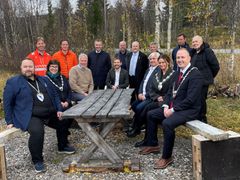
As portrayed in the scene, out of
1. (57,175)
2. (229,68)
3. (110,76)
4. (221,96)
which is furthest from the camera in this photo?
(229,68)

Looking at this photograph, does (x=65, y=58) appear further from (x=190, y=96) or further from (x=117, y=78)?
(x=190, y=96)

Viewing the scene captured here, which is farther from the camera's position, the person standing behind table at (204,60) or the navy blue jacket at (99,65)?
the navy blue jacket at (99,65)

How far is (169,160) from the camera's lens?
4469mm

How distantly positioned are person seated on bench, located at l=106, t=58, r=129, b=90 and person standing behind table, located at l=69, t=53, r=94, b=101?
415 mm

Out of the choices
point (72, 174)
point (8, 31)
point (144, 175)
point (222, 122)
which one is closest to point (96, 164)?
point (72, 174)

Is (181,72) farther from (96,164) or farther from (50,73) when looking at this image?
(50,73)

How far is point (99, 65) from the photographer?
22.7ft

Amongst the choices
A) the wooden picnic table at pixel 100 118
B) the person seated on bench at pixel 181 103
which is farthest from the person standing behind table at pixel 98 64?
the person seated on bench at pixel 181 103

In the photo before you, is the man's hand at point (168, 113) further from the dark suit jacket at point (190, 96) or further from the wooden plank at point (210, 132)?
the wooden plank at point (210, 132)

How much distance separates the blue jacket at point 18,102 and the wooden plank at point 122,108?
129cm

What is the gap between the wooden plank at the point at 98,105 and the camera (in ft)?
13.3

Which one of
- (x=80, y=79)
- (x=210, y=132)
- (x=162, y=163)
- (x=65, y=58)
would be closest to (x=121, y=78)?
(x=80, y=79)

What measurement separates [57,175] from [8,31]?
2172cm

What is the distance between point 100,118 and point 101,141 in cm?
44
